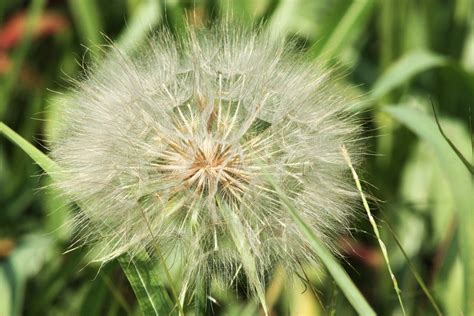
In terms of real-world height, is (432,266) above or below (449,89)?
below

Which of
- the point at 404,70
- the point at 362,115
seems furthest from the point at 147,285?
the point at 362,115

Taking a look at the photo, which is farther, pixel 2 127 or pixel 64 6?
pixel 64 6

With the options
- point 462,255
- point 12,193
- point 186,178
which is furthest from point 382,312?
point 186,178

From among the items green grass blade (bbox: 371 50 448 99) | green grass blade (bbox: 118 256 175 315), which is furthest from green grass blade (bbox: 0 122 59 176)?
green grass blade (bbox: 371 50 448 99)

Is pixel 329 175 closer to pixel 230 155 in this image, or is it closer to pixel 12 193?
pixel 230 155

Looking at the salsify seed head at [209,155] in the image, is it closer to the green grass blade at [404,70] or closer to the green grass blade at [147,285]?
the green grass blade at [147,285]

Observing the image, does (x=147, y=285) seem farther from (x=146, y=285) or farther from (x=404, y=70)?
(x=404, y=70)
